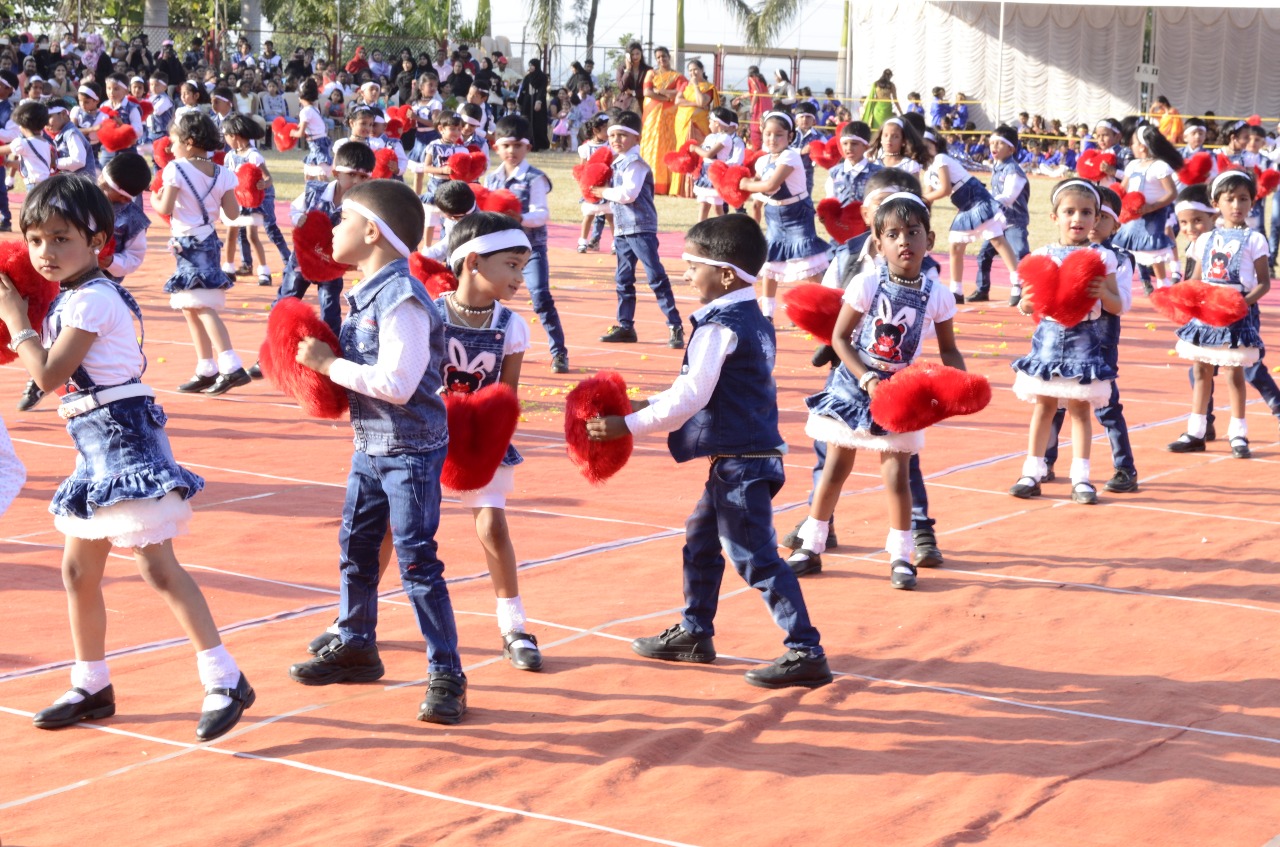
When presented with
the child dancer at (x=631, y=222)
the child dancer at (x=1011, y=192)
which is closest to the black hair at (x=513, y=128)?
the child dancer at (x=631, y=222)

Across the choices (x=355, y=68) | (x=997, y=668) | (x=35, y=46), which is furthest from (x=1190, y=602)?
(x=355, y=68)

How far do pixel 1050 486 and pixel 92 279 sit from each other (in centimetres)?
601

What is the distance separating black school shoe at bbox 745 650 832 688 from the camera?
566 cm

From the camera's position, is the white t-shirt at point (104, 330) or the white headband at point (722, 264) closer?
the white t-shirt at point (104, 330)

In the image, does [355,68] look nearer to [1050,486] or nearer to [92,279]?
[1050,486]

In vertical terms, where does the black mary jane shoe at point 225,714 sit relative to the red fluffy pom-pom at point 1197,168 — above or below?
below

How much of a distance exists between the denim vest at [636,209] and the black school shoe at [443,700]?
878 centimetres

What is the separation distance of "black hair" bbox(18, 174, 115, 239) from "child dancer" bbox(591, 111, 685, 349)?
28.2 ft

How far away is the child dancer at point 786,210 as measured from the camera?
14180mm

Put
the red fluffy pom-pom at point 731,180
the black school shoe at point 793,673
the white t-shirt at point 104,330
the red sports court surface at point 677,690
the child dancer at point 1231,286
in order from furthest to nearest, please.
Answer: the red fluffy pom-pom at point 731,180 < the child dancer at point 1231,286 < the black school shoe at point 793,673 < the white t-shirt at point 104,330 < the red sports court surface at point 677,690

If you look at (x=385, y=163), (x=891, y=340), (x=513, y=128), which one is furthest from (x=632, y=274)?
(x=891, y=340)

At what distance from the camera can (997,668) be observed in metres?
6.05

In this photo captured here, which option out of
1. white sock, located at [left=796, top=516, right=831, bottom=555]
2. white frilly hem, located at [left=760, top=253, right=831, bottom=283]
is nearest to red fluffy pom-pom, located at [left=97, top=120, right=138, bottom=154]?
white frilly hem, located at [left=760, top=253, right=831, bottom=283]

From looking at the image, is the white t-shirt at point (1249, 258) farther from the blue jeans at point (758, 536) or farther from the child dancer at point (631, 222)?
the blue jeans at point (758, 536)
